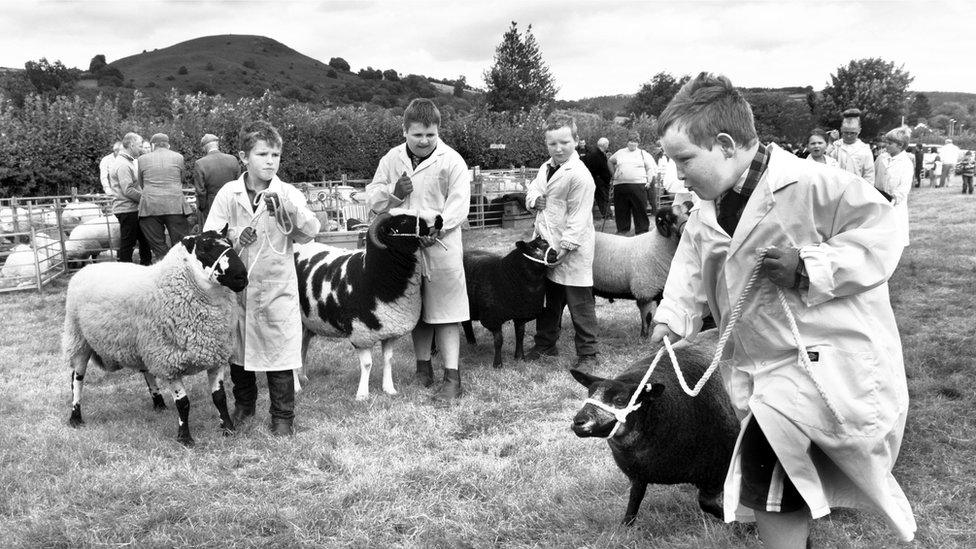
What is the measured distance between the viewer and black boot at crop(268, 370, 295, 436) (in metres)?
5.00

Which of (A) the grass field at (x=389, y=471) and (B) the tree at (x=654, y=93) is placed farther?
(B) the tree at (x=654, y=93)

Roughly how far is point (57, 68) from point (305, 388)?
91.5 meters

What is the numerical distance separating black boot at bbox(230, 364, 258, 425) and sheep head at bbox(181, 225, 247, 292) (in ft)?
2.91

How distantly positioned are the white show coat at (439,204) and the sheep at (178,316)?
1480 millimetres

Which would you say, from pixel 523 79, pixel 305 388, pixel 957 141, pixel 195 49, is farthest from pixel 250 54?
pixel 305 388

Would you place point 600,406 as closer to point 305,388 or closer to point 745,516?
point 745,516

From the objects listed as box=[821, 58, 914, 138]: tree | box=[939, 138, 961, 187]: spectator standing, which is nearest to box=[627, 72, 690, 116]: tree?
box=[821, 58, 914, 138]: tree

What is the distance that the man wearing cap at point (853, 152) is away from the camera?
855cm

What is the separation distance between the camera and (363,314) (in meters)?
5.79

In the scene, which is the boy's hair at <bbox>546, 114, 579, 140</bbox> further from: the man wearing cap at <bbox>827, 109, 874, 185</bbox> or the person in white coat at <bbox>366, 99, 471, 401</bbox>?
the man wearing cap at <bbox>827, 109, 874, 185</bbox>

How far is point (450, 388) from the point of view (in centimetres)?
582

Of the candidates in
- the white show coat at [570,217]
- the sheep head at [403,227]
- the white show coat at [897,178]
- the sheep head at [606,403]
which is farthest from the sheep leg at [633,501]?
the white show coat at [897,178]

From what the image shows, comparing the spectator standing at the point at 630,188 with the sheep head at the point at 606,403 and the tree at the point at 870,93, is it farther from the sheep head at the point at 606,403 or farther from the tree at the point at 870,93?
the tree at the point at 870,93

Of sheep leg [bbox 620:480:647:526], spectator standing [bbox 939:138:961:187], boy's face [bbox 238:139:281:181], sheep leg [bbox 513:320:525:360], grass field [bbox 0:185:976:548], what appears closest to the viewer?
sheep leg [bbox 620:480:647:526]
